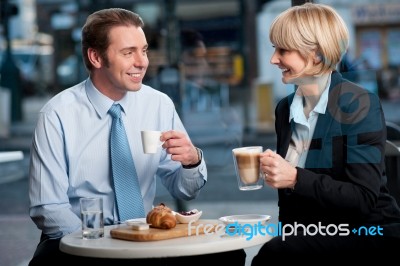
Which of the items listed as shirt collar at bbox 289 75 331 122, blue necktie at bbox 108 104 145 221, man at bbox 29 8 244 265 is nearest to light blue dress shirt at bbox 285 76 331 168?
shirt collar at bbox 289 75 331 122

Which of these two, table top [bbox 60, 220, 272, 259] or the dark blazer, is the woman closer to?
the dark blazer

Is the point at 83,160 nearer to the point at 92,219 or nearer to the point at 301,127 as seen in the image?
the point at 92,219

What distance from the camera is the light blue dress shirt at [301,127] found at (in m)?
2.64

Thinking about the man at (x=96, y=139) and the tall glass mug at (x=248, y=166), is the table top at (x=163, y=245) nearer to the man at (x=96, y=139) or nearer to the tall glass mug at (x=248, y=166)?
the tall glass mug at (x=248, y=166)

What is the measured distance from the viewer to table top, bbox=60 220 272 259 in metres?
2.28

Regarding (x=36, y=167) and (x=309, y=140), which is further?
(x=36, y=167)

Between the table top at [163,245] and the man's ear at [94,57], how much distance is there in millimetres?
743

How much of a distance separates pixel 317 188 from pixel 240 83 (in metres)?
14.2

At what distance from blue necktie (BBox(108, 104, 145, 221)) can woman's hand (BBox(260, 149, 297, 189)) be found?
0.63 metres

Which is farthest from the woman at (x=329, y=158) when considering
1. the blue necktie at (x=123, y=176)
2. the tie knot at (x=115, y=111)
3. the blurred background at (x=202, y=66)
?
the blurred background at (x=202, y=66)

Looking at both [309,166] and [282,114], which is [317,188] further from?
[282,114]

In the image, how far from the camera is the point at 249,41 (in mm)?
17203

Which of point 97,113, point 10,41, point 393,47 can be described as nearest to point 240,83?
point 10,41

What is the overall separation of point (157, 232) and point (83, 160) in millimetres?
603
